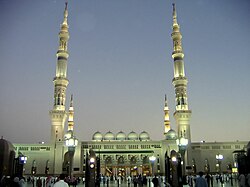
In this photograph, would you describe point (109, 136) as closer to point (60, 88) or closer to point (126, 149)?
point (126, 149)

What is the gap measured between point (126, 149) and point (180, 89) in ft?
43.6

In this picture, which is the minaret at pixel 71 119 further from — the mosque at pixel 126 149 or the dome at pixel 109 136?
the dome at pixel 109 136

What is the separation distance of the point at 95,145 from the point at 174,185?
32431 millimetres

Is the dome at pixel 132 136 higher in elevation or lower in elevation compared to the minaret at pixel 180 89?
lower

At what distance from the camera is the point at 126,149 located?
155ft

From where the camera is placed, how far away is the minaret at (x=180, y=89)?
45.0 meters

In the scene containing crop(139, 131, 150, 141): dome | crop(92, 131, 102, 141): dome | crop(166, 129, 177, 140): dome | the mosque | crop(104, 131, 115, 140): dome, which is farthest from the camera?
crop(139, 131, 150, 141): dome

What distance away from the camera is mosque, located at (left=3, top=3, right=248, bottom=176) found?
4388cm

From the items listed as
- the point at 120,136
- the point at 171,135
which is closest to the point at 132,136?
the point at 120,136

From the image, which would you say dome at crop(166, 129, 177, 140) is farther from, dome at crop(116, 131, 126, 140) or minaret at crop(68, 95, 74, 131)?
minaret at crop(68, 95, 74, 131)

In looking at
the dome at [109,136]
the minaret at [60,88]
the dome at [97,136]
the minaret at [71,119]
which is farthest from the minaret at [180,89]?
the minaret at [71,119]

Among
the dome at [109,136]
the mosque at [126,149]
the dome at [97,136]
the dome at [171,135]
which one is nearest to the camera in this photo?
Answer: the mosque at [126,149]

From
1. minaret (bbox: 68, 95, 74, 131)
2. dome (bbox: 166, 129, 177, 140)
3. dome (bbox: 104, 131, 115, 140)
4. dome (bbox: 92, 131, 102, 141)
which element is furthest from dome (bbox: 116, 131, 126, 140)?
dome (bbox: 166, 129, 177, 140)

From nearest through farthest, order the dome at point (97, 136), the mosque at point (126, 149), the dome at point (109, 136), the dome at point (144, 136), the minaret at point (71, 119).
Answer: the mosque at point (126, 149) → the minaret at point (71, 119) → the dome at point (97, 136) → the dome at point (109, 136) → the dome at point (144, 136)
